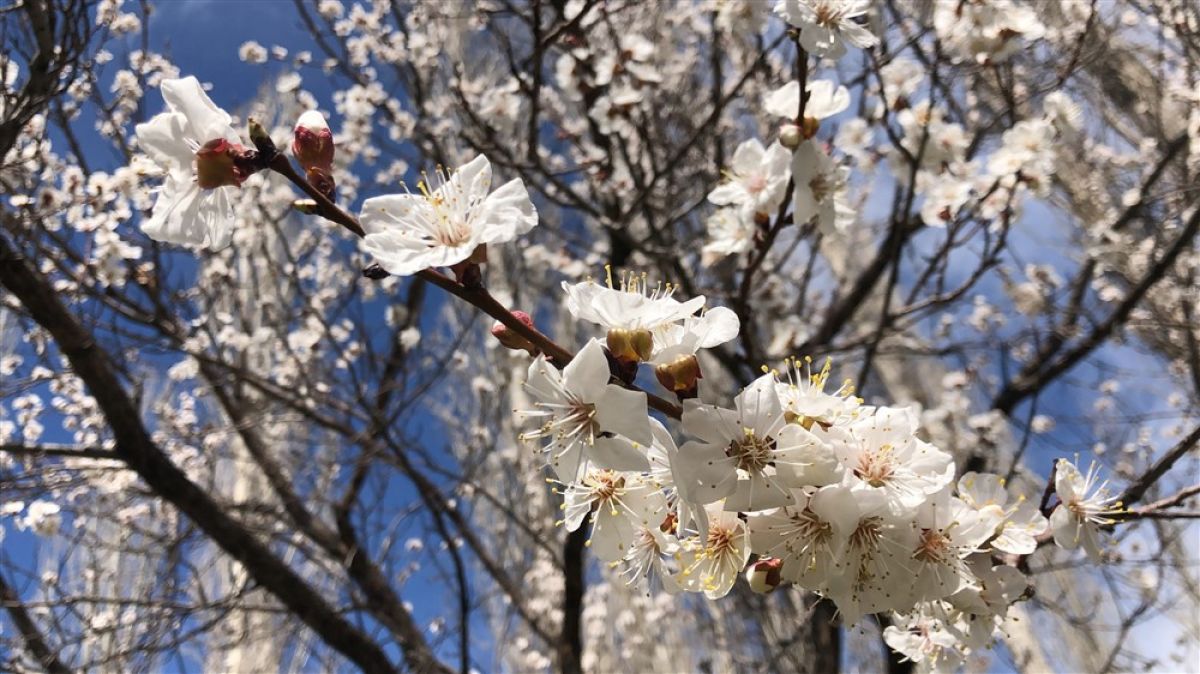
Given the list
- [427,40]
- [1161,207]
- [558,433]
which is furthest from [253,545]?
[1161,207]

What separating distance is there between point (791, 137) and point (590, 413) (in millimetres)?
912

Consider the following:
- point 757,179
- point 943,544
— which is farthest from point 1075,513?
point 757,179

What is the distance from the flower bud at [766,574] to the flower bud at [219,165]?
0.85 m

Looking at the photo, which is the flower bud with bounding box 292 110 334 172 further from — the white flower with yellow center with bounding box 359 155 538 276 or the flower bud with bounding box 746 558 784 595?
the flower bud with bounding box 746 558 784 595

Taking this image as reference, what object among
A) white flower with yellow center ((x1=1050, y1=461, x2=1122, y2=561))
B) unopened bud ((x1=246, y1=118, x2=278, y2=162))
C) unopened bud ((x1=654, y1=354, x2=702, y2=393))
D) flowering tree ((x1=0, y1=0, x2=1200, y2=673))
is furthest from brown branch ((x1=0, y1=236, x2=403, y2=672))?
white flower with yellow center ((x1=1050, y1=461, x2=1122, y2=561))

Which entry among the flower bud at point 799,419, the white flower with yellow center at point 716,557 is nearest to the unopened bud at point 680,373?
the flower bud at point 799,419

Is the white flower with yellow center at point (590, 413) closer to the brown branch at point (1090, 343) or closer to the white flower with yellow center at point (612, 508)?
the white flower with yellow center at point (612, 508)

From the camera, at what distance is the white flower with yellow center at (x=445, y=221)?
0.83 m

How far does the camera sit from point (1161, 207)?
140 inches

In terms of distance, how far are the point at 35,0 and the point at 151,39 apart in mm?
1062

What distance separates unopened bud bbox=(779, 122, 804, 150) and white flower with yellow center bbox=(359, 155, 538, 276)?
78cm

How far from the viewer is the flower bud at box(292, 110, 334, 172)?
2.91 ft

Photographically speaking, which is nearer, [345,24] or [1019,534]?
[1019,534]

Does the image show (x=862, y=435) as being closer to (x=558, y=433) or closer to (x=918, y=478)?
(x=918, y=478)
